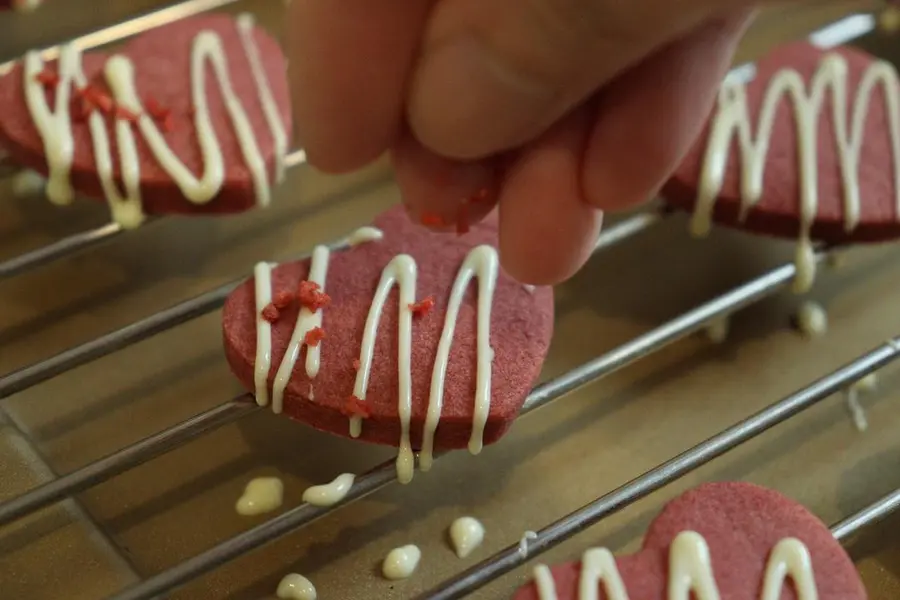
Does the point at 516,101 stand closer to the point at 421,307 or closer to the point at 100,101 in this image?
the point at 421,307

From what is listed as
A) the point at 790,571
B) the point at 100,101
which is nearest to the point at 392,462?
the point at 790,571

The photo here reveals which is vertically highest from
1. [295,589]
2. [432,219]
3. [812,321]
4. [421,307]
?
[432,219]

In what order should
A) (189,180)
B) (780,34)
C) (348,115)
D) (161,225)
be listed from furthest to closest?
1. (780,34)
2. (161,225)
3. (189,180)
4. (348,115)

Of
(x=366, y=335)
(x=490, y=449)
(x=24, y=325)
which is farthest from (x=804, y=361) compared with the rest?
(x=24, y=325)

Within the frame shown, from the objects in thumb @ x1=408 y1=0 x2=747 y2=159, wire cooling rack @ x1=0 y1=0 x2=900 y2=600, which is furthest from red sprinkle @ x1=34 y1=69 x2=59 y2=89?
thumb @ x1=408 y1=0 x2=747 y2=159

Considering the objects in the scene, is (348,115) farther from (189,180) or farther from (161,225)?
(161,225)

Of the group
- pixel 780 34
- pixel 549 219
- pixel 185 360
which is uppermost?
pixel 549 219
